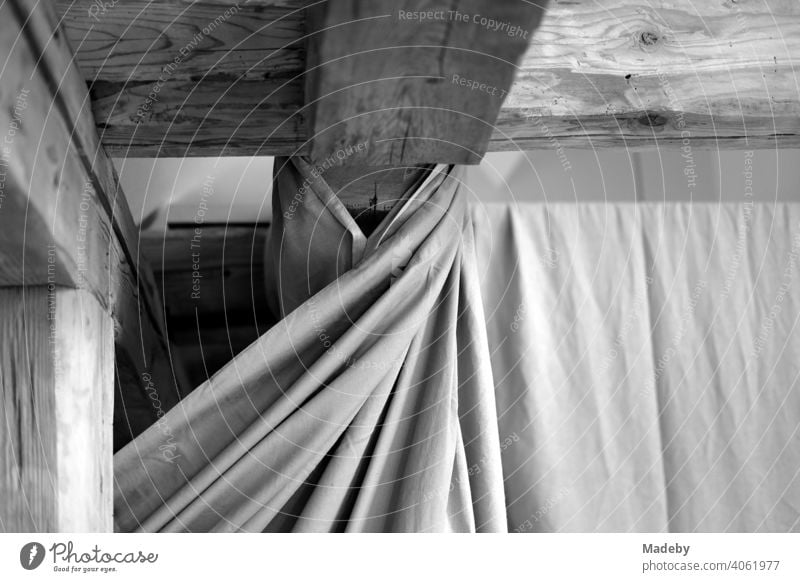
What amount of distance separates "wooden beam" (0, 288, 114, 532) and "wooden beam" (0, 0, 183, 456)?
32mm

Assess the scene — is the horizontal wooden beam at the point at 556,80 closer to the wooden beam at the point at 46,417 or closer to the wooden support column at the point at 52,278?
the wooden support column at the point at 52,278

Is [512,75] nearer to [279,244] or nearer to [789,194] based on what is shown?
[279,244]

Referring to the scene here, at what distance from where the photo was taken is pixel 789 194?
157 centimetres

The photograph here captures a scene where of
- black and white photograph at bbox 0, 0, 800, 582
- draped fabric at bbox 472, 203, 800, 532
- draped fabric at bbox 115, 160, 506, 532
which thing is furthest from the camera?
draped fabric at bbox 472, 203, 800, 532

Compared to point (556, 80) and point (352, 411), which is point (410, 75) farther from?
point (352, 411)

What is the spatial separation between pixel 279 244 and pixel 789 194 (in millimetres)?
885

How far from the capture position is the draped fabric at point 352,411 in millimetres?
1115

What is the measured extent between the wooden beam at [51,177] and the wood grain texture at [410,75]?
Answer: 0.80 ft

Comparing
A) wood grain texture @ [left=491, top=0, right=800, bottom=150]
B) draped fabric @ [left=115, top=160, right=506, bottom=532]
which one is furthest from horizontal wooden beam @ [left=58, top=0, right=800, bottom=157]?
draped fabric @ [left=115, top=160, right=506, bottom=532]

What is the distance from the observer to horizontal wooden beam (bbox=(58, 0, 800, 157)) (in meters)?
0.97

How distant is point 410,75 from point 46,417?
52cm

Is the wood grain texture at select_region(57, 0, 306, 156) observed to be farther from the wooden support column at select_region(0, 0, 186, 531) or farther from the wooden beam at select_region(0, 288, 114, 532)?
the wooden beam at select_region(0, 288, 114, 532)

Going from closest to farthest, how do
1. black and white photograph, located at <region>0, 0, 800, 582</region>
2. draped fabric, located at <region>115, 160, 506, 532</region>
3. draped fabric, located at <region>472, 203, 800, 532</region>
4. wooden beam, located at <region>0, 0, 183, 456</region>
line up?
1. wooden beam, located at <region>0, 0, 183, 456</region>
2. black and white photograph, located at <region>0, 0, 800, 582</region>
3. draped fabric, located at <region>115, 160, 506, 532</region>
4. draped fabric, located at <region>472, 203, 800, 532</region>

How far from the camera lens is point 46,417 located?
3.14 ft
